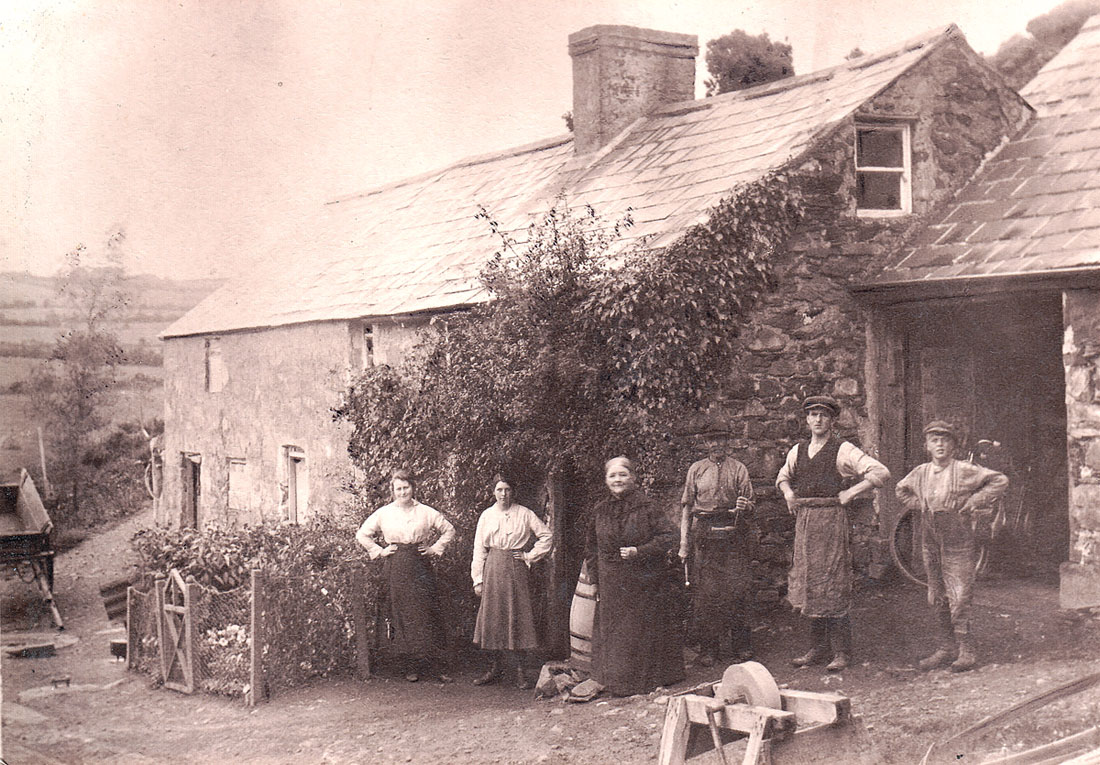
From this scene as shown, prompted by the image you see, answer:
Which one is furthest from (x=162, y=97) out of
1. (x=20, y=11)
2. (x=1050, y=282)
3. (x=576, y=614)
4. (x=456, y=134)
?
(x=1050, y=282)

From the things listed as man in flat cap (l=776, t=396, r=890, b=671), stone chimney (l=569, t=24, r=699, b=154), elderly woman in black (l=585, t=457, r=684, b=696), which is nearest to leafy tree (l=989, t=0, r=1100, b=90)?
stone chimney (l=569, t=24, r=699, b=154)

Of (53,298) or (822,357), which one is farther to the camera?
(822,357)

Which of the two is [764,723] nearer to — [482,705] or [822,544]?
[822,544]

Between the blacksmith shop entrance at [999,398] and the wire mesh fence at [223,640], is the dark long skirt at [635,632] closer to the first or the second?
the blacksmith shop entrance at [999,398]

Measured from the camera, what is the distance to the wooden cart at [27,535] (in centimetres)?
729

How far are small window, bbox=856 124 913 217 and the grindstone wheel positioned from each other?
4.74 metres

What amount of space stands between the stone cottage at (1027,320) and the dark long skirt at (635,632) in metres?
2.61

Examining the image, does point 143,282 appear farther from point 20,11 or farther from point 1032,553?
point 1032,553

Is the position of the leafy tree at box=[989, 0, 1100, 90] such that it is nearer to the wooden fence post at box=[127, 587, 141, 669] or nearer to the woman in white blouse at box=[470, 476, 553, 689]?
the woman in white blouse at box=[470, 476, 553, 689]

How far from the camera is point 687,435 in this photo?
8.00 m

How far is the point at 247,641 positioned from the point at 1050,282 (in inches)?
251

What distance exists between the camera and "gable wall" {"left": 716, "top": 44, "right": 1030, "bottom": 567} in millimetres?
8242

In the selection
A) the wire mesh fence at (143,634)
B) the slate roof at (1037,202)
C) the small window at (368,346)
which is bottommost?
the wire mesh fence at (143,634)

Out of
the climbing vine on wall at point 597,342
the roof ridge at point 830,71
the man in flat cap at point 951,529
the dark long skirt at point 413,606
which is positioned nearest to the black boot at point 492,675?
the dark long skirt at point 413,606
